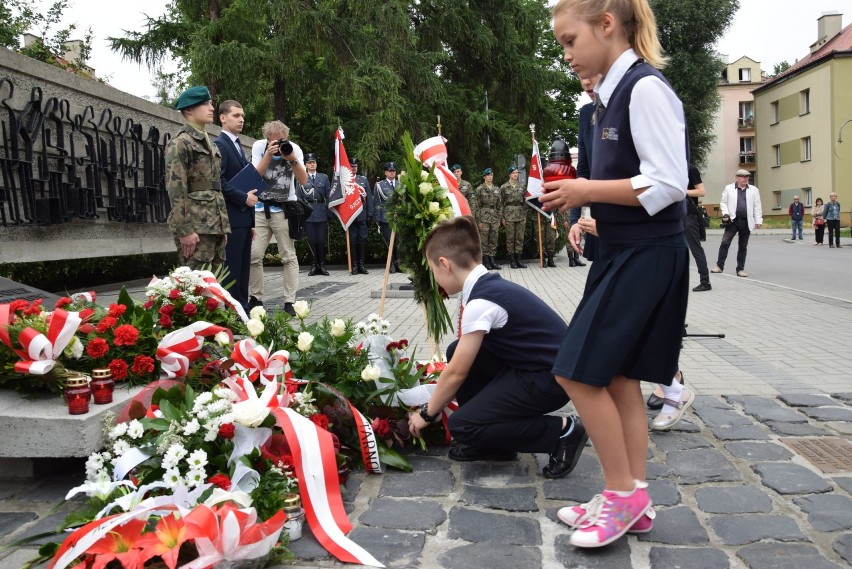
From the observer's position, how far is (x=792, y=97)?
49.7 m

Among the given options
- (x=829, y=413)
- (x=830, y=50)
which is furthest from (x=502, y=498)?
(x=830, y=50)

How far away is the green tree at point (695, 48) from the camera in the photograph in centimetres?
4575

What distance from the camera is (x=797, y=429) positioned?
4137 mm

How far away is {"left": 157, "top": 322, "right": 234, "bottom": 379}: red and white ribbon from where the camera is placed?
3742mm

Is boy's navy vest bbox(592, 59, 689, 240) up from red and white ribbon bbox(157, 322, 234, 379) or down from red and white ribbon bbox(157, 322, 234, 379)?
up

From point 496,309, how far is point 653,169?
45.3 inches

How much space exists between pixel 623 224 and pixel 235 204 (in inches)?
183

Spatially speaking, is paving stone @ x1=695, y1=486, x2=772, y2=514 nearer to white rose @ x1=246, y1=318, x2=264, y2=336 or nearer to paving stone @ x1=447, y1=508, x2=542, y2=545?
paving stone @ x1=447, y1=508, x2=542, y2=545

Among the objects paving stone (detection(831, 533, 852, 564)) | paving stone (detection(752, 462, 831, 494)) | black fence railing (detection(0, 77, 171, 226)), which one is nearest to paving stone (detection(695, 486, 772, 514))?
paving stone (detection(752, 462, 831, 494))

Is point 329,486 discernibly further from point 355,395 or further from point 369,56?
point 369,56

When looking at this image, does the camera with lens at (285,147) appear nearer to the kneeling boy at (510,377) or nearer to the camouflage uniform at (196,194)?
the camouflage uniform at (196,194)

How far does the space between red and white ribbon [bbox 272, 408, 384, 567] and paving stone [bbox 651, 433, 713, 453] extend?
178 cm

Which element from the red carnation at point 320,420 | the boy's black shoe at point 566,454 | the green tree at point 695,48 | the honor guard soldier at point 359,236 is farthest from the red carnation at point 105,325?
the green tree at point 695,48

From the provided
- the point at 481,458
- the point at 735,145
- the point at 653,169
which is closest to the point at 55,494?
the point at 481,458
